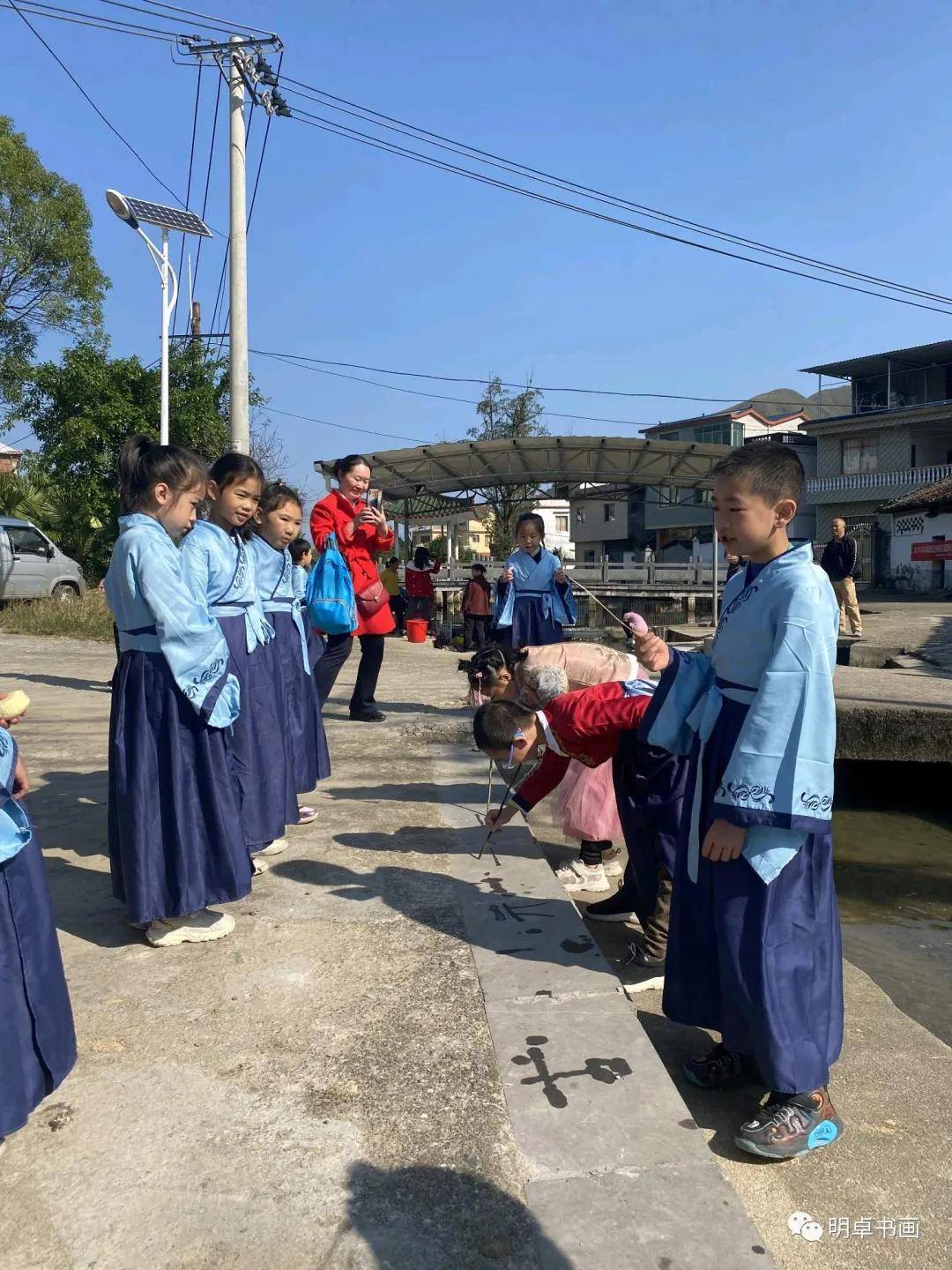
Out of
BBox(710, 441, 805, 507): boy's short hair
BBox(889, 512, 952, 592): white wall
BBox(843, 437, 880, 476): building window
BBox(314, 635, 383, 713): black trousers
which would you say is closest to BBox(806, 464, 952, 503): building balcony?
BBox(843, 437, 880, 476): building window

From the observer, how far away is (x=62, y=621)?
12930mm

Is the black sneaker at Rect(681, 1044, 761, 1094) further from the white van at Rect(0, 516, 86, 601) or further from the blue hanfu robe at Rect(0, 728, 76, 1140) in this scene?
the white van at Rect(0, 516, 86, 601)

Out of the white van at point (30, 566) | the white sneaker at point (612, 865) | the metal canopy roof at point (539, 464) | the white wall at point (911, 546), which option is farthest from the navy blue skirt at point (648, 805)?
the white wall at point (911, 546)

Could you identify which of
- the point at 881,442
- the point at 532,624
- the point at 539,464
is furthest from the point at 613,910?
the point at 881,442

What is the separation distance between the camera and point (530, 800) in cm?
334

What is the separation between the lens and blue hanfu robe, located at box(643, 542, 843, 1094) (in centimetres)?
210

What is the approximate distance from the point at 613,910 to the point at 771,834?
1.50m

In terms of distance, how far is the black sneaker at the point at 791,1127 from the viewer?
211 cm

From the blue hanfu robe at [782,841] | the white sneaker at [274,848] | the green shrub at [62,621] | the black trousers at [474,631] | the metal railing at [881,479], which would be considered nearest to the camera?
the blue hanfu robe at [782,841]

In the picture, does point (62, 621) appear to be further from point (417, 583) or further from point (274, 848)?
point (274, 848)

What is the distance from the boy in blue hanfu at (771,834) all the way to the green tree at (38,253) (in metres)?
20.9

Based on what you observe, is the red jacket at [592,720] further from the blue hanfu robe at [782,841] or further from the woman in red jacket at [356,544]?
the woman in red jacket at [356,544]

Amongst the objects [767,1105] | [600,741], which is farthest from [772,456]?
[767,1105]

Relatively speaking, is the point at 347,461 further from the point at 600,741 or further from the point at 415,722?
the point at 600,741
